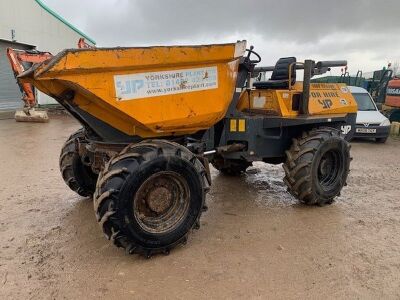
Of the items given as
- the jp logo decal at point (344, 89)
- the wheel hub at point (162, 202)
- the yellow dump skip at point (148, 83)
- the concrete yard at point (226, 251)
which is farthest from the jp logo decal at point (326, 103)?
the wheel hub at point (162, 202)

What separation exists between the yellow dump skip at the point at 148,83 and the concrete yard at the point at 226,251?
1.18m

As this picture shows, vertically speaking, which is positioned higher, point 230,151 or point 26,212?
point 230,151

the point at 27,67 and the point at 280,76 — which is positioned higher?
the point at 27,67

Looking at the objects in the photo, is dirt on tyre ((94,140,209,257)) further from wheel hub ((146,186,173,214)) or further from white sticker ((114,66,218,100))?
white sticker ((114,66,218,100))

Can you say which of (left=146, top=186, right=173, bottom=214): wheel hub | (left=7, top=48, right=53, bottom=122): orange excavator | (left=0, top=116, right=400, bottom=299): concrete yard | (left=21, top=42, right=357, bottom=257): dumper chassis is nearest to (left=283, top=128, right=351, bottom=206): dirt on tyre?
(left=21, top=42, right=357, bottom=257): dumper chassis

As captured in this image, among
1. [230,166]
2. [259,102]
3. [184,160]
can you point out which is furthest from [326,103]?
[184,160]

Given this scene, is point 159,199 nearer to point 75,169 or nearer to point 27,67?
point 75,169

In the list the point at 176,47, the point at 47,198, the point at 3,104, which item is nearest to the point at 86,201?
the point at 47,198

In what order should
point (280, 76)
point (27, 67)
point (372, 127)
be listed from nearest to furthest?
point (280, 76) → point (372, 127) → point (27, 67)

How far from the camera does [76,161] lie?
473 centimetres

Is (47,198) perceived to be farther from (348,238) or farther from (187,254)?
(348,238)

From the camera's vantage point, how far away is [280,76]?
531cm

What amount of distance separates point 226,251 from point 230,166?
2552 millimetres

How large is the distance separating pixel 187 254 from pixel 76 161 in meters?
1.92
